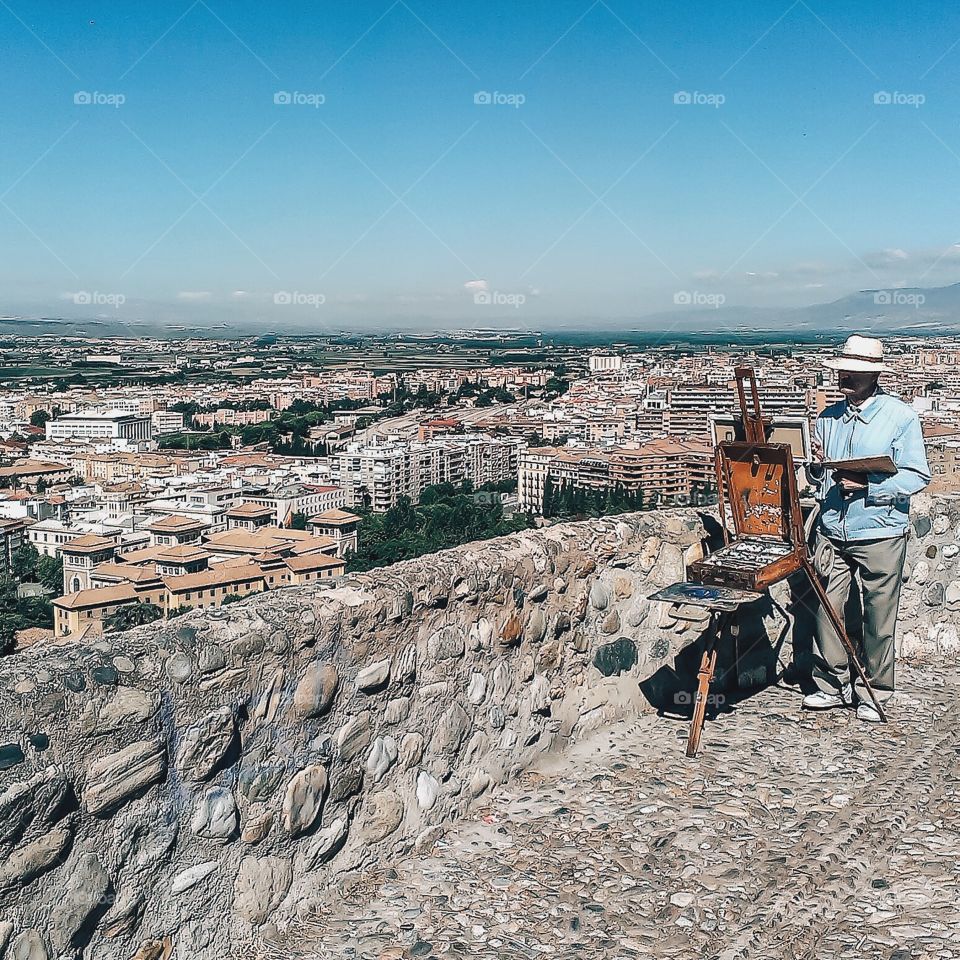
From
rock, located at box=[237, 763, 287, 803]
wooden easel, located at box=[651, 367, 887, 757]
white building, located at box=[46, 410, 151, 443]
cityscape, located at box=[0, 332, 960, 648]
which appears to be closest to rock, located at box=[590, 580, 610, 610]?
wooden easel, located at box=[651, 367, 887, 757]

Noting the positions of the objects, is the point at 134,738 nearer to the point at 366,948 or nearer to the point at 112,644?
the point at 112,644

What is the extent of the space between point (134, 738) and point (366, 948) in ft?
2.37

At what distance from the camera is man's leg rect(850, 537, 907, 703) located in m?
3.60

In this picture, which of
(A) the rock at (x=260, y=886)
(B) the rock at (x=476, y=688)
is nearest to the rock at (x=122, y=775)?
(A) the rock at (x=260, y=886)

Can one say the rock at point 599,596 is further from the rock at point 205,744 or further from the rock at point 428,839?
the rock at point 205,744

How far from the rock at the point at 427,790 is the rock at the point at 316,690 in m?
0.41

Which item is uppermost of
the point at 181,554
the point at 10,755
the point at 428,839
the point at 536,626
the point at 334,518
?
the point at 10,755

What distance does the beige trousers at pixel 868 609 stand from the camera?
11.8ft

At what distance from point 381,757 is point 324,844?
28 cm

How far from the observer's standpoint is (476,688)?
3.16 m

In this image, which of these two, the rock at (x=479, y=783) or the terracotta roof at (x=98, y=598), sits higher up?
the rock at (x=479, y=783)

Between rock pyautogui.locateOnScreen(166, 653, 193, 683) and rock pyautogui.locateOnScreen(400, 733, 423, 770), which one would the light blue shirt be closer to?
rock pyautogui.locateOnScreen(400, 733, 423, 770)

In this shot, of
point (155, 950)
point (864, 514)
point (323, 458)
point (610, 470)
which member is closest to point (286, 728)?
point (155, 950)

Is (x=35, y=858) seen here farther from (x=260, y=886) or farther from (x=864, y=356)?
(x=864, y=356)
